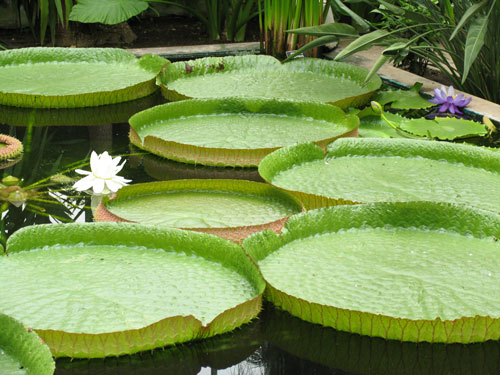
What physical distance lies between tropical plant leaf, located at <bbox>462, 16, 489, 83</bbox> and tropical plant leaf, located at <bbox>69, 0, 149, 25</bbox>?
2.57m

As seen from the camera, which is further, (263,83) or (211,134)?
(263,83)

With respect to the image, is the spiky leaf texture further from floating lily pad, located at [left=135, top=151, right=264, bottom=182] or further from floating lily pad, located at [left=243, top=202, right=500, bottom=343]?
floating lily pad, located at [left=243, top=202, right=500, bottom=343]

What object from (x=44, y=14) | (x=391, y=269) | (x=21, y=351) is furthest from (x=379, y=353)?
(x=44, y=14)

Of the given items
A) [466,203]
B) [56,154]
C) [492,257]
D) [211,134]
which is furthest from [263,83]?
[492,257]

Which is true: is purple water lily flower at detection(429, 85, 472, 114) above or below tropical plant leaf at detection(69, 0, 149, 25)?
below

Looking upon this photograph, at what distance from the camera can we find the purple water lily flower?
140 inches

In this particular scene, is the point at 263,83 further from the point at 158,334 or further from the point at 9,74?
the point at 158,334

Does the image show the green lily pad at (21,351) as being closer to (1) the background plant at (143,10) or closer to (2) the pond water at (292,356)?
(2) the pond water at (292,356)

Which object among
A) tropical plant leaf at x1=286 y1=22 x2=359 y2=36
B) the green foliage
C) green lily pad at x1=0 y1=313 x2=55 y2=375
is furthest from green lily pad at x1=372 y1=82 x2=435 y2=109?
green lily pad at x1=0 y1=313 x2=55 y2=375

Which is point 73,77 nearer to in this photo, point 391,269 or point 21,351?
point 391,269

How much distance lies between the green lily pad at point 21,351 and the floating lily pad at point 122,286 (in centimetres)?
13

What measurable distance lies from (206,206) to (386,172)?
73cm

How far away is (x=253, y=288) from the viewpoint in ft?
6.29

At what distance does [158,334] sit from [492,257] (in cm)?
98
